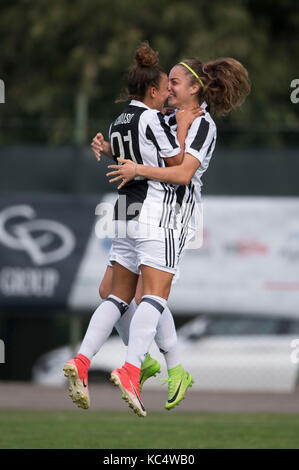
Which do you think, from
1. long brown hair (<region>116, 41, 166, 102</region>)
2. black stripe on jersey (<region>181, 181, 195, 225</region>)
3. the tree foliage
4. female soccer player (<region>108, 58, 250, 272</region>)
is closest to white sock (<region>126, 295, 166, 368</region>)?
female soccer player (<region>108, 58, 250, 272</region>)

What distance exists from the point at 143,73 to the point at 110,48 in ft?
39.6

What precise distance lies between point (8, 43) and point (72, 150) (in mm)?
8725

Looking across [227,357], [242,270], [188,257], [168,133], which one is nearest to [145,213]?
[168,133]

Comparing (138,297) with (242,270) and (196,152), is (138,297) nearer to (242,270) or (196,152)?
(196,152)

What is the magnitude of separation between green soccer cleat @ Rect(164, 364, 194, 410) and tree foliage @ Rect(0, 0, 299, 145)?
10764 mm

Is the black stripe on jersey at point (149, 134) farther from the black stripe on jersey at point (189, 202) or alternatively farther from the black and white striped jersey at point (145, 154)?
the black stripe on jersey at point (189, 202)

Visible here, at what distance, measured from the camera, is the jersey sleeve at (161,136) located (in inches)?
223

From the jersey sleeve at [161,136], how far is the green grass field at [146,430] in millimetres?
2667

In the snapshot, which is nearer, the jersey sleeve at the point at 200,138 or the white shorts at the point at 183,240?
the jersey sleeve at the point at 200,138

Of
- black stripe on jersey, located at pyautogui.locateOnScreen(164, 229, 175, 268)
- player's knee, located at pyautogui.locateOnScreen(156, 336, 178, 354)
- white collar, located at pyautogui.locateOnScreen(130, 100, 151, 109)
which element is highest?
white collar, located at pyautogui.locateOnScreen(130, 100, 151, 109)

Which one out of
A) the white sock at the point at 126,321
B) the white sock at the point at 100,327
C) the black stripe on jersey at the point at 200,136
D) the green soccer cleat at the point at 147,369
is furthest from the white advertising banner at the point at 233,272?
the black stripe on jersey at the point at 200,136

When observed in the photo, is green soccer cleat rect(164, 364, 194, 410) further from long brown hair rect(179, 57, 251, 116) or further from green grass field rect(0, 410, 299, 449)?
long brown hair rect(179, 57, 251, 116)

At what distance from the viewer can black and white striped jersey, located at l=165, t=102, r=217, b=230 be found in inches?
226

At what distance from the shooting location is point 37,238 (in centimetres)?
1107
